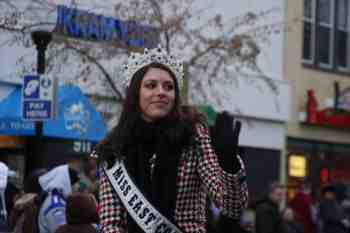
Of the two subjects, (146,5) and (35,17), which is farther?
(146,5)

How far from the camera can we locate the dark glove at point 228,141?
12.9 ft

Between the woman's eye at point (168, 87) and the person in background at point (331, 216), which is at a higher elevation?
the woman's eye at point (168, 87)

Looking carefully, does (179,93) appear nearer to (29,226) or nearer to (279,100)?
(29,226)

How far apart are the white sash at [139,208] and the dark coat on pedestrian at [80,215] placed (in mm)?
3853

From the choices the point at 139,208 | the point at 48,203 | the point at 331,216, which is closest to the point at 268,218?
the point at 331,216

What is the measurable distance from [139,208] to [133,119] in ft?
1.31

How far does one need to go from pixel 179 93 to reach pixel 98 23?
43.7ft

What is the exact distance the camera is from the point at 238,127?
13.1 feet

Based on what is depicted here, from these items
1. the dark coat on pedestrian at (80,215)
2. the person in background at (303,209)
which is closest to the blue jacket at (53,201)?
the dark coat on pedestrian at (80,215)

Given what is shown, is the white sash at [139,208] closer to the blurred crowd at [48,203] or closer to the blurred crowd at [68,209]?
the blurred crowd at [68,209]

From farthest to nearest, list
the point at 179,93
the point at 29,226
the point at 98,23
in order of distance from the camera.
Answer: the point at 98,23
the point at 29,226
the point at 179,93

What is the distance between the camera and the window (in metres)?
25.1

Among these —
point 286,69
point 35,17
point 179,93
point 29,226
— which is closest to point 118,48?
point 35,17

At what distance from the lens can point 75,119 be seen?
14703mm
